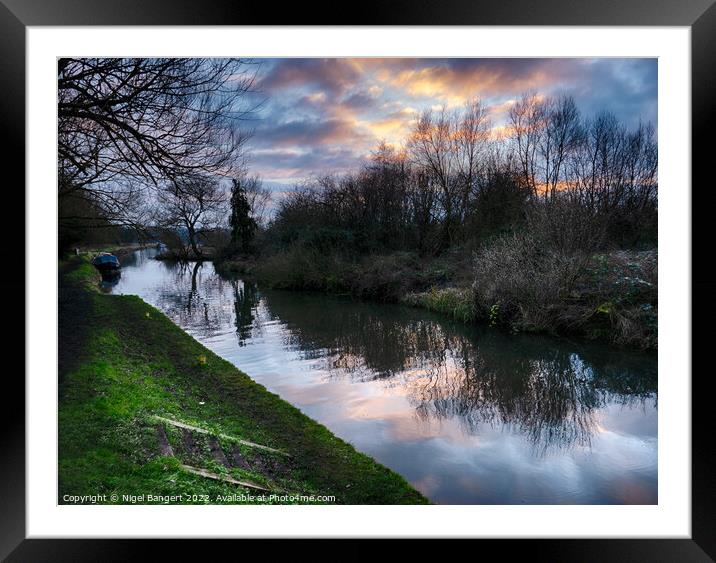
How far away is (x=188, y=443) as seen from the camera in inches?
137

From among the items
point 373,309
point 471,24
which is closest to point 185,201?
point 471,24

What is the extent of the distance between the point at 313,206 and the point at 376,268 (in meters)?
2.81

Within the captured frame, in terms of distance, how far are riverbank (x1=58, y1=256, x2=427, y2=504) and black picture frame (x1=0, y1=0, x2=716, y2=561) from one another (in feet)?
1.22

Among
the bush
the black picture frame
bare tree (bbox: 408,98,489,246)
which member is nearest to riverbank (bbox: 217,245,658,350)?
the bush

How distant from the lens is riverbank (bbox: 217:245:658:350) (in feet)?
23.6

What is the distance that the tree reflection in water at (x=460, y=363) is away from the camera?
4.88 m

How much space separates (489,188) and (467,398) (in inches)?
247

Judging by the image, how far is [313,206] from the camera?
45.0ft

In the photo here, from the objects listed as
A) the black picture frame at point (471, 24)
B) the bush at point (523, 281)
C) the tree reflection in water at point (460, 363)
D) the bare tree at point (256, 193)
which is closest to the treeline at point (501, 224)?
the bush at point (523, 281)

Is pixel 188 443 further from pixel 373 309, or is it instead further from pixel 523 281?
pixel 373 309

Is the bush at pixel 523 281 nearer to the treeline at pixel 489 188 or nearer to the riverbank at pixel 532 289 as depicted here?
the riverbank at pixel 532 289

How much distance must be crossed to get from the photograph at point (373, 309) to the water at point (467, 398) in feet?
0.11

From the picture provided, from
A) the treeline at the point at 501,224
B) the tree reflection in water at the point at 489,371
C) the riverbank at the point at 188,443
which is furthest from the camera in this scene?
the treeline at the point at 501,224

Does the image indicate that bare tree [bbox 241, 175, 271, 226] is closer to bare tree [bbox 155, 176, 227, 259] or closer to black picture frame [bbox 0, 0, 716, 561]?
bare tree [bbox 155, 176, 227, 259]
